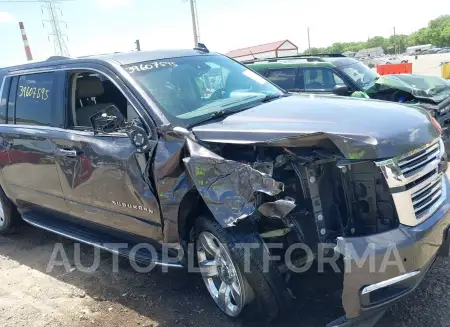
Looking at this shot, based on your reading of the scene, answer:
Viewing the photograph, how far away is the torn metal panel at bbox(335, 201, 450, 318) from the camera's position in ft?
8.20

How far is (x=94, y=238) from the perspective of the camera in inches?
166

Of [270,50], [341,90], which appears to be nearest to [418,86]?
[341,90]

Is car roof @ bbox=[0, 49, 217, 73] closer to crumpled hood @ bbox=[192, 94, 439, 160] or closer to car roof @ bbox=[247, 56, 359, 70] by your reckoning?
crumpled hood @ bbox=[192, 94, 439, 160]

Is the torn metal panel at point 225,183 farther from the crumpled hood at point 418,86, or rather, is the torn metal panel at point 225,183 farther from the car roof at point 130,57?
the crumpled hood at point 418,86

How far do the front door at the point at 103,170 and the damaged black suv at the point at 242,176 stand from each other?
0.05 feet

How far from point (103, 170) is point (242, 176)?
147cm

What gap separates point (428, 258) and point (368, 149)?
0.84m

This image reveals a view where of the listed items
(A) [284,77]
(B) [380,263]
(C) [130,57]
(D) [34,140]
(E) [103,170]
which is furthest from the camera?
(A) [284,77]

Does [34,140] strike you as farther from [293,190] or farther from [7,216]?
[293,190]

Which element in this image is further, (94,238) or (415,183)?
(94,238)

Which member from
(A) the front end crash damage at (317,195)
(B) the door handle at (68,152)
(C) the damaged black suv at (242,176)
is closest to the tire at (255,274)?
(C) the damaged black suv at (242,176)

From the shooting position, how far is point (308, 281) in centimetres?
366

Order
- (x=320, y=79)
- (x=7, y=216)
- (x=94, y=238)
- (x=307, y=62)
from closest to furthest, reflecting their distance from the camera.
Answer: (x=94, y=238)
(x=7, y=216)
(x=320, y=79)
(x=307, y=62)

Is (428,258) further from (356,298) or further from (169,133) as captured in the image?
(169,133)
